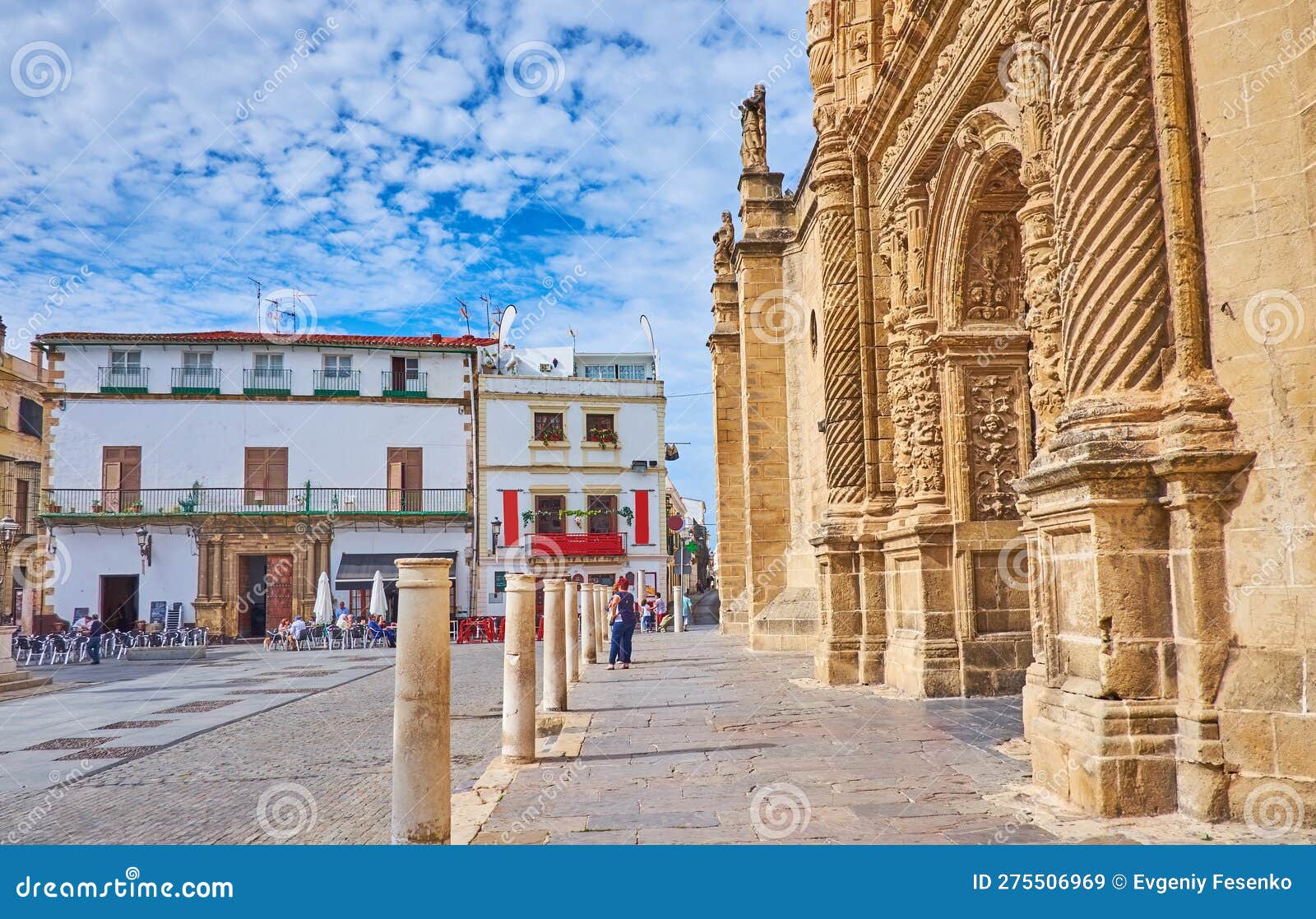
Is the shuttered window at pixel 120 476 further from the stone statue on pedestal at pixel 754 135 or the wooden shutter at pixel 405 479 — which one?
the stone statue on pedestal at pixel 754 135

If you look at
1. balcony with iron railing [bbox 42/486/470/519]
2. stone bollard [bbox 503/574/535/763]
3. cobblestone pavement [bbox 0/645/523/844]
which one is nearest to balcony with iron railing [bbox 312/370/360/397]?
balcony with iron railing [bbox 42/486/470/519]

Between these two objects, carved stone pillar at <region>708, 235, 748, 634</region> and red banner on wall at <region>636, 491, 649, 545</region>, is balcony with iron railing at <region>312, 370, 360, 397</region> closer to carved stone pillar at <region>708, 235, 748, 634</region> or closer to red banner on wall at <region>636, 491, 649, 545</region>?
red banner on wall at <region>636, 491, 649, 545</region>

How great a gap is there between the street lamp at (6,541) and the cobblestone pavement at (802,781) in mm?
14058

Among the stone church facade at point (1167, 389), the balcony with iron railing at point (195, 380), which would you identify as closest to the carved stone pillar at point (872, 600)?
the stone church facade at point (1167, 389)

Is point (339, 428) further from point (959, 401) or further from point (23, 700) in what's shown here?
point (959, 401)

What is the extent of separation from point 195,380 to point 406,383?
7.11 meters

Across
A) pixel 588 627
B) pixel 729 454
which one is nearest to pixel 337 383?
pixel 729 454

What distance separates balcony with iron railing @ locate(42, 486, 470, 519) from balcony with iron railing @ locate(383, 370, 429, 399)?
11.6 feet

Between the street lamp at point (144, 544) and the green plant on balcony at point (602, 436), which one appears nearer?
the street lamp at point (144, 544)

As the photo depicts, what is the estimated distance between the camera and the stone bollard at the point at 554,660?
9.27m

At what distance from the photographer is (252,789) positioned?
668 cm

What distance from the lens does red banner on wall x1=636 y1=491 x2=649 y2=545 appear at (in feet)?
117
